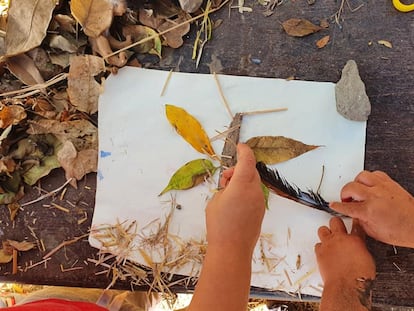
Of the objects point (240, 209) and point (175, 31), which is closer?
point (240, 209)

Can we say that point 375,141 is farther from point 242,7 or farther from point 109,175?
point 109,175

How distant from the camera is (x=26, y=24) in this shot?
871 mm

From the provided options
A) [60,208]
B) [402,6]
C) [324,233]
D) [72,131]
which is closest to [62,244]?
[60,208]

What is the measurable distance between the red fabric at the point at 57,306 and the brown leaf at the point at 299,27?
0.51 meters

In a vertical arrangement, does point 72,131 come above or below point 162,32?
below

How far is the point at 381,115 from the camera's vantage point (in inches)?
33.5

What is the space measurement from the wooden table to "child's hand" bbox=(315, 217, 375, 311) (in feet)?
0.07

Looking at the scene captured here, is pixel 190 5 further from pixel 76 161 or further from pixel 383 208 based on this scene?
pixel 383 208

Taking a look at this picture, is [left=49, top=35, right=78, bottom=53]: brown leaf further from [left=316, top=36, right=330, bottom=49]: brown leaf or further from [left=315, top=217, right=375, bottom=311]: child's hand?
[left=315, top=217, right=375, bottom=311]: child's hand

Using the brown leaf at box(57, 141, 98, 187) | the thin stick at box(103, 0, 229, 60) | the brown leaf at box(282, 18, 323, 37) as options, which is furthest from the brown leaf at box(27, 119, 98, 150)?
the brown leaf at box(282, 18, 323, 37)

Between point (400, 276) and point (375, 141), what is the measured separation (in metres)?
0.20

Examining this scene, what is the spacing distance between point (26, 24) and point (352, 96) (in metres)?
0.50

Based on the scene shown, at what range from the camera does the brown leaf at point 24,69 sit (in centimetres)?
88

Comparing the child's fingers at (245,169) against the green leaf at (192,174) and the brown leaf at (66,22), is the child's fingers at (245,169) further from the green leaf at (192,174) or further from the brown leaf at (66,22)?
the brown leaf at (66,22)
